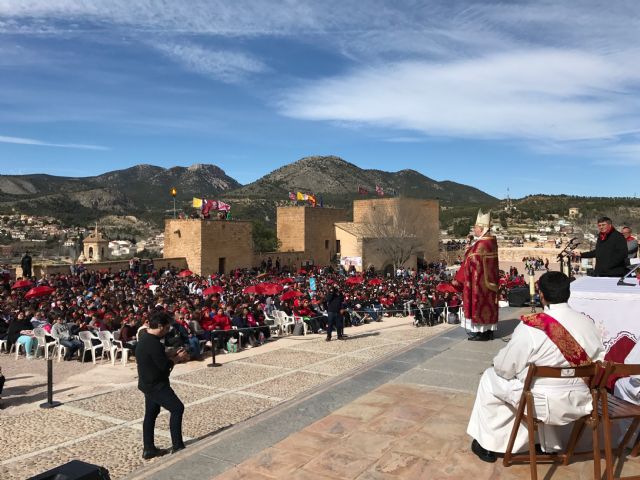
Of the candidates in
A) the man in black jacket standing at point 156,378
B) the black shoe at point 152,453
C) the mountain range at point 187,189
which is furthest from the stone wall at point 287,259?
the mountain range at point 187,189

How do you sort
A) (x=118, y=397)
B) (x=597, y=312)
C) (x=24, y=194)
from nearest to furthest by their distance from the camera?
(x=597, y=312) < (x=118, y=397) < (x=24, y=194)

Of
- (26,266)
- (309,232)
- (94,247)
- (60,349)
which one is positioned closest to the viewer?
(60,349)

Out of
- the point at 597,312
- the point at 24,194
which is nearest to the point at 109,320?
the point at 597,312

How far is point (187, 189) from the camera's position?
134 metres

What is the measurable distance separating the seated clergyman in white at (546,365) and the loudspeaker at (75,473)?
2.60 m

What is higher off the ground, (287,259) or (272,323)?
(287,259)

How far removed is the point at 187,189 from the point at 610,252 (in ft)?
441

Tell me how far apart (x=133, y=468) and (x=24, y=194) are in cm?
13155

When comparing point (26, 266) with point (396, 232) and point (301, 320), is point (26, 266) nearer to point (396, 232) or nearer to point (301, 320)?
point (301, 320)

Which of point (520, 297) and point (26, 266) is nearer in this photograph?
point (520, 297)

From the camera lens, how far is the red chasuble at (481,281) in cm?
817

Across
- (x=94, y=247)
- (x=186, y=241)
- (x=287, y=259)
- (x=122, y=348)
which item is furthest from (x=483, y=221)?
(x=94, y=247)

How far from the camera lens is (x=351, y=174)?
451 ft

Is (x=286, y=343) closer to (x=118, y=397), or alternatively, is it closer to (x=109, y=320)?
(x=109, y=320)
